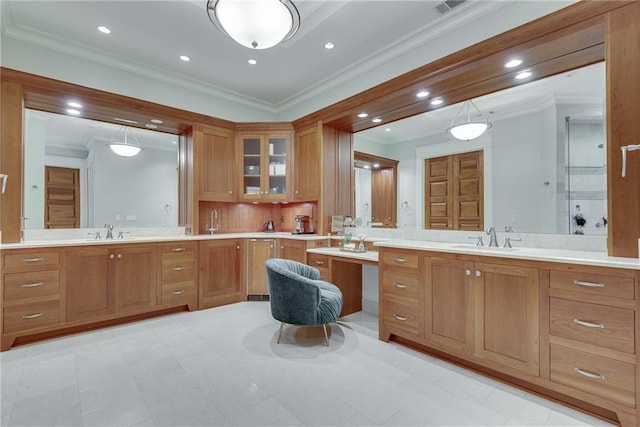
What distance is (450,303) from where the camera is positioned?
7.86 ft

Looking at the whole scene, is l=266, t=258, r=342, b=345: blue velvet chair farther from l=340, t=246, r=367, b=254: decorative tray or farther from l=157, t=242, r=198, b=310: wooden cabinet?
l=157, t=242, r=198, b=310: wooden cabinet

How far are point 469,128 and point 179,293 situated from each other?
12.7ft

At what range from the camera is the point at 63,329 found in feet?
9.85

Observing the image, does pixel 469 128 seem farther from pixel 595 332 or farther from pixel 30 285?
pixel 30 285

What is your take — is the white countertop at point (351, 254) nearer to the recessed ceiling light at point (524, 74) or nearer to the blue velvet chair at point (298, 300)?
the blue velvet chair at point (298, 300)

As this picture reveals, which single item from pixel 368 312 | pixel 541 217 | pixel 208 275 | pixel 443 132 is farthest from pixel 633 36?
pixel 208 275

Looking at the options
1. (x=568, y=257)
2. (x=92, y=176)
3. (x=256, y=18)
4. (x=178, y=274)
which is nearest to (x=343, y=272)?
(x=178, y=274)

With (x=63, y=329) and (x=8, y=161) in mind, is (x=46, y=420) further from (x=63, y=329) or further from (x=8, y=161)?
(x=8, y=161)

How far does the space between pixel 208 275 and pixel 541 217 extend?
3.78 meters

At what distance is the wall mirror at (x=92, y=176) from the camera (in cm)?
342

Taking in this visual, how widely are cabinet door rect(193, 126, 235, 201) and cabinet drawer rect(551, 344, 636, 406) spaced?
4.01 m

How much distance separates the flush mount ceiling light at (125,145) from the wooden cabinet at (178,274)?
1.56 meters

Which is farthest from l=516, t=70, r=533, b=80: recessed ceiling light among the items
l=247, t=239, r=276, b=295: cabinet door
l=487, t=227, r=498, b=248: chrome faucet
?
l=247, t=239, r=276, b=295: cabinet door

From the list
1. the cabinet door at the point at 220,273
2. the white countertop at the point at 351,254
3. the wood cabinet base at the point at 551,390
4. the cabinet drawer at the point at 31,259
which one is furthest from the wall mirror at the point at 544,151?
the cabinet drawer at the point at 31,259
